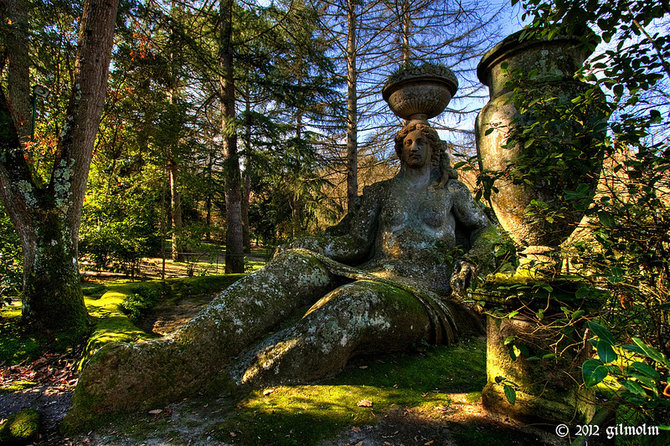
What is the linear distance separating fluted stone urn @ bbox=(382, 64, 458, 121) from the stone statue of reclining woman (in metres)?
0.35

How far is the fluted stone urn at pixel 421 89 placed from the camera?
3725 mm

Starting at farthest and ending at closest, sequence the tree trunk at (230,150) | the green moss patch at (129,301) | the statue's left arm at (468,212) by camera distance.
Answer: the tree trunk at (230,150) → the statue's left arm at (468,212) → the green moss patch at (129,301)

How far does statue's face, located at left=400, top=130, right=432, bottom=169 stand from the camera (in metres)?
3.62

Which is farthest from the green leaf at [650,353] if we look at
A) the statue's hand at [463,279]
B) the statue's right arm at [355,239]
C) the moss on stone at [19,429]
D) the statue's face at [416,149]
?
the statue's face at [416,149]

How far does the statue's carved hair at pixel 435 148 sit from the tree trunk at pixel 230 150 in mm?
4762

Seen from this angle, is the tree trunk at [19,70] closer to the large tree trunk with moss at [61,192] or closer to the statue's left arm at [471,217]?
the large tree trunk with moss at [61,192]

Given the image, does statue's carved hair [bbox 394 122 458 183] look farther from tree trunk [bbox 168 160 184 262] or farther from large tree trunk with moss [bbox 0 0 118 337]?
tree trunk [bbox 168 160 184 262]

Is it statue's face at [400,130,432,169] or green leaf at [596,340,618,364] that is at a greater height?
statue's face at [400,130,432,169]

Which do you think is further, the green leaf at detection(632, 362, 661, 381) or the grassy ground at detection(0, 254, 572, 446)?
the grassy ground at detection(0, 254, 572, 446)

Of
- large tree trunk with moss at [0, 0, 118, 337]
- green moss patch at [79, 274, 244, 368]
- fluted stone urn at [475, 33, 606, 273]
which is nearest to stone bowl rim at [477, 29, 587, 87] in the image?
fluted stone urn at [475, 33, 606, 273]

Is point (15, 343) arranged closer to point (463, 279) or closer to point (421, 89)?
point (463, 279)

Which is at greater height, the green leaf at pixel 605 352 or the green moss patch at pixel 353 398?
the green leaf at pixel 605 352

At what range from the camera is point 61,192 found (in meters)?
3.72

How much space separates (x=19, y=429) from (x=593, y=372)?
2.73m
